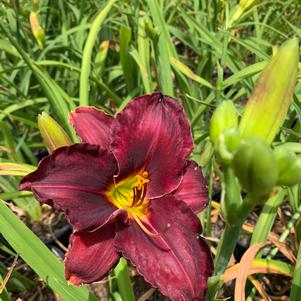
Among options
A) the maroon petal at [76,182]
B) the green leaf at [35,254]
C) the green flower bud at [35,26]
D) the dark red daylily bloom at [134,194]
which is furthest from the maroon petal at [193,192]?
the green flower bud at [35,26]

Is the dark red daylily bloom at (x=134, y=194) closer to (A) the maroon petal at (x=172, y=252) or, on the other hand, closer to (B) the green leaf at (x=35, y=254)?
(A) the maroon petal at (x=172, y=252)

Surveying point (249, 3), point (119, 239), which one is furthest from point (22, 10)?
point (119, 239)

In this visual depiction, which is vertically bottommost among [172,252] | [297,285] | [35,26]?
[297,285]

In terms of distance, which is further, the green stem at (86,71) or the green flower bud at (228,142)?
the green stem at (86,71)

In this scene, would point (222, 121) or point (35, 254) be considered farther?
point (35, 254)

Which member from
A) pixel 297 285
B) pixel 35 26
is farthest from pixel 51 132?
pixel 35 26

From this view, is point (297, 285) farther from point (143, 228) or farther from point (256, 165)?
point (256, 165)
